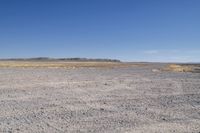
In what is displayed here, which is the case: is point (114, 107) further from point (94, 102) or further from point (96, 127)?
point (96, 127)

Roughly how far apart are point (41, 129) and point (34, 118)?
1.67 meters

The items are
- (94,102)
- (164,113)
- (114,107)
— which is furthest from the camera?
(94,102)

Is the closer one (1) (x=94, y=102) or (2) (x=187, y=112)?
(2) (x=187, y=112)

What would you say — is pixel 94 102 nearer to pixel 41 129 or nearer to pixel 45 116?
pixel 45 116

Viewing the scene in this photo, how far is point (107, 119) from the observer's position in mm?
10578

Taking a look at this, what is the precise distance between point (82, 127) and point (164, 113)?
4072mm

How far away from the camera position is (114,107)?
13242 millimetres

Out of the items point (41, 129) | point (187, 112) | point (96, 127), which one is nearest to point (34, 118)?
point (41, 129)

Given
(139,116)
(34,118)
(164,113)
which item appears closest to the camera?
(34,118)

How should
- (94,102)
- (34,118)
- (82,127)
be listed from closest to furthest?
1. (82,127)
2. (34,118)
3. (94,102)

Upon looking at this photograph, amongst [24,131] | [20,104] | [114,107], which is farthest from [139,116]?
[20,104]

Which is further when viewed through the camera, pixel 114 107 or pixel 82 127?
pixel 114 107

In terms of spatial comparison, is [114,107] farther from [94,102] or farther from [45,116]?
[45,116]

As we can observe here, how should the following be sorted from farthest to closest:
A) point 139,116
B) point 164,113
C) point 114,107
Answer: point 114,107 → point 164,113 → point 139,116
